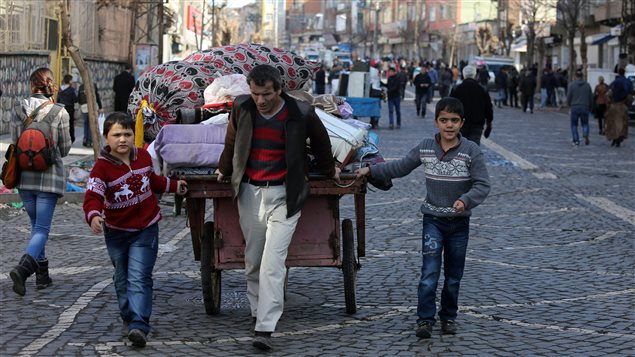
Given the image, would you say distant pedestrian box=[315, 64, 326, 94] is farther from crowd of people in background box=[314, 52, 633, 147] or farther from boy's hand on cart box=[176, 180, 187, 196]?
boy's hand on cart box=[176, 180, 187, 196]

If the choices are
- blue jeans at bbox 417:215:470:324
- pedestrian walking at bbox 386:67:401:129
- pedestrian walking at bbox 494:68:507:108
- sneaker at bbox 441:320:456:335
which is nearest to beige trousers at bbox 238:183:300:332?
blue jeans at bbox 417:215:470:324

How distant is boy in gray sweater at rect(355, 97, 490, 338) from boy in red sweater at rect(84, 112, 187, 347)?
1.27 metres

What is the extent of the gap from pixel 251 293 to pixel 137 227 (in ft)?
2.53

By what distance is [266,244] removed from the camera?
6918 mm

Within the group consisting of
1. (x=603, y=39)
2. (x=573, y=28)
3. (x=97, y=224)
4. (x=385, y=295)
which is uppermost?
(x=603, y=39)

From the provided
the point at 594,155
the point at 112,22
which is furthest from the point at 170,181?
the point at 112,22

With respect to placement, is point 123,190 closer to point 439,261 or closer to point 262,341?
point 262,341

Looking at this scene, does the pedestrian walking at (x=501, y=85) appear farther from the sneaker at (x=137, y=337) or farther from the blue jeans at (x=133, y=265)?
the sneaker at (x=137, y=337)

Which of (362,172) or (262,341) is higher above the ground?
(362,172)

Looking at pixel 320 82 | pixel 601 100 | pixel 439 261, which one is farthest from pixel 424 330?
pixel 320 82

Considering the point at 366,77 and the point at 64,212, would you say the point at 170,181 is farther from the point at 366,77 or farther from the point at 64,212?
the point at 366,77

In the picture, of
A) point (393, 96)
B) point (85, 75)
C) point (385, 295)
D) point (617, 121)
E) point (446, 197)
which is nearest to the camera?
point (446, 197)

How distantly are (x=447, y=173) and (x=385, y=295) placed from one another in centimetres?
161

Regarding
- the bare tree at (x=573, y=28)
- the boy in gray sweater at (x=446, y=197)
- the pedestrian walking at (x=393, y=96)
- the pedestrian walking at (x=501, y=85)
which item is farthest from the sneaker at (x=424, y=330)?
the pedestrian walking at (x=501, y=85)
